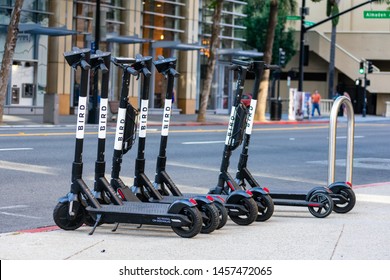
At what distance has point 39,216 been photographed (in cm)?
1173

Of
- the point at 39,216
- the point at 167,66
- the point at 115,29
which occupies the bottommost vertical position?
the point at 39,216

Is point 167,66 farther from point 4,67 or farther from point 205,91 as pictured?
point 205,91

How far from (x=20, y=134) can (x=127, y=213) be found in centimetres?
1750

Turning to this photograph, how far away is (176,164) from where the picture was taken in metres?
19.2

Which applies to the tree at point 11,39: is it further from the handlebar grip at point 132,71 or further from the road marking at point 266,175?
the handlebar grip at point 132,71

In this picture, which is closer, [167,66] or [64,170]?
[167,66]

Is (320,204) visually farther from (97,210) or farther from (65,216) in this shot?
(65,216)

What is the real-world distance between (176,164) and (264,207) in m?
8.42

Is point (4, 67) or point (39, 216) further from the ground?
point (4, 67)

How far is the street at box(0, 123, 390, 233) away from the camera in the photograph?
1326 centimetres

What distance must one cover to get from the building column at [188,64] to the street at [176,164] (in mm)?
20517

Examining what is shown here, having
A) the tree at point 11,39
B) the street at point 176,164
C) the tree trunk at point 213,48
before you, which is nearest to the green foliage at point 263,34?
the tree trunk at point 213,48
